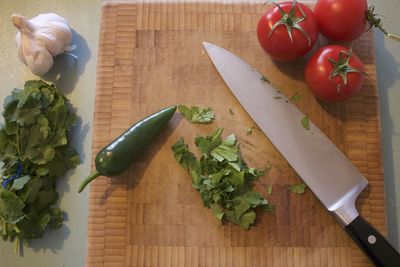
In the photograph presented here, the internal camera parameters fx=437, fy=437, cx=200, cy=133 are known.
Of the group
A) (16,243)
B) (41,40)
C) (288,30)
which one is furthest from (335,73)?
(16,243)

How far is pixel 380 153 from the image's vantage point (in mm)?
1175

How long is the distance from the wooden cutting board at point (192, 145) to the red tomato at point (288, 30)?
10 centimetres

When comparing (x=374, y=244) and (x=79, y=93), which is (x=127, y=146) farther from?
(x=374, y=244)

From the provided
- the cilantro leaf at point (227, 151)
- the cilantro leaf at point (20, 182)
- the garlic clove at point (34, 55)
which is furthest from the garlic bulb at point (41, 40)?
the cilantro leaf at point (227, 151)

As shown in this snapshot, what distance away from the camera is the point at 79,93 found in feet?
4.32

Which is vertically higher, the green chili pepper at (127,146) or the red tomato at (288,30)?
the red tomato at (288,30)

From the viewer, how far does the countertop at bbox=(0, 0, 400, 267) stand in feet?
3.96

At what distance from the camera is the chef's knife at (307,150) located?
1073mm

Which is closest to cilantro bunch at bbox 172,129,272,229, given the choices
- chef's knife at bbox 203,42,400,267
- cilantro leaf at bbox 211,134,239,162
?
cilantro leaf at bbox 211,134,239,162

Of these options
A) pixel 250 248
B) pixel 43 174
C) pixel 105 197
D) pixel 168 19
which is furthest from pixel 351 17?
pixel 43 174

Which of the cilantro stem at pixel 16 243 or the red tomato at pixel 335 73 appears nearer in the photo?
the red tomato at pixel 335 73

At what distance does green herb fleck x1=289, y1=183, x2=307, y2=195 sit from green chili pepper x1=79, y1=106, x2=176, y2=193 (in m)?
0.37

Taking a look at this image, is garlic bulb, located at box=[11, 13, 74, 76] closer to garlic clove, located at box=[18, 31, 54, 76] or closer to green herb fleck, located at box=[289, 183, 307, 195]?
garlic clove, located at box=[18, 31, 54, 76]

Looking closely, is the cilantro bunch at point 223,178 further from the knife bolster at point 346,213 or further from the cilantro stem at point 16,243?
the cilantro stem at point 16,243
